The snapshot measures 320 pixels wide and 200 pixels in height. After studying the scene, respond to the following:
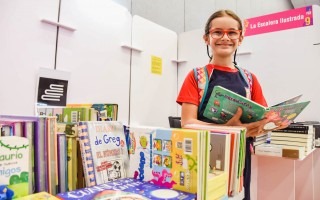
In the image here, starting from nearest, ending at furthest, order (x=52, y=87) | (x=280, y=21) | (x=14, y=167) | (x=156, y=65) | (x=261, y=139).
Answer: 1. (x=14, y=167)
2. (x=52, y=87)
3. (x=261, y=139)
4. (x=280, y=21)
5. (x=156, y=65)

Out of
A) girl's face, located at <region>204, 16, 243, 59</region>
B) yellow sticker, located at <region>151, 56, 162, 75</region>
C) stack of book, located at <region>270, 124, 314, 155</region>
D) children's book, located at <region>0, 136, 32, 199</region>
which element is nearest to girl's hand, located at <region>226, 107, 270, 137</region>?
girl's face, located at <region>204, 16, 243, 59</region>

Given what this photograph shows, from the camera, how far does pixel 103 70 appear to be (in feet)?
6.85

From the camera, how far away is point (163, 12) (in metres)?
2.99

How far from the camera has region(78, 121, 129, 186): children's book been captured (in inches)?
30.3

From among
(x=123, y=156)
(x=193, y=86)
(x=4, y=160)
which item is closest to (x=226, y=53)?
(x=193, y=86)

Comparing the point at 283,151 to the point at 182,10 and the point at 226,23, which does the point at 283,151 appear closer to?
the point at 226,23

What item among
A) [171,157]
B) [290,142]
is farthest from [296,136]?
A: [171,157]

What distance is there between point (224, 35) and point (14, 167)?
98cm

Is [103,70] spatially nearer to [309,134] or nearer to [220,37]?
[220,37]

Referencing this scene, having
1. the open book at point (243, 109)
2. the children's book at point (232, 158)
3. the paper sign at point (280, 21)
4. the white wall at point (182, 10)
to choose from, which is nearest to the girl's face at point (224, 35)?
the open book at point (243, 109)

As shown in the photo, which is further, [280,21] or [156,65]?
[156,65]

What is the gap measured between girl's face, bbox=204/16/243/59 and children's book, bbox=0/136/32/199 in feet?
2.96

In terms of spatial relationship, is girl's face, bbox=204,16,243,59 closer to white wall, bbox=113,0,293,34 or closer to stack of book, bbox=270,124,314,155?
stack of book, bbox=270,124,314,155

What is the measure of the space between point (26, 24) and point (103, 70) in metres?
0.66
